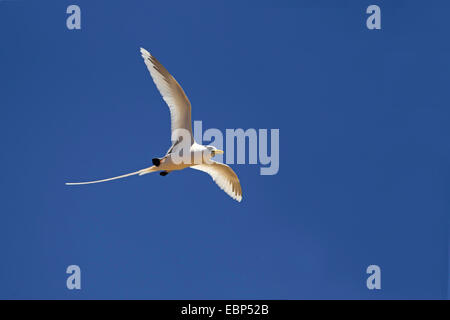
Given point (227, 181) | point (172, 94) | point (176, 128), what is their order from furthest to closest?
point (227, 181), point (176, 128), point (172, 94)

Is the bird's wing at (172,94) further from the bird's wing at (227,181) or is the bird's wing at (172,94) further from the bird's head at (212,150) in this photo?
the bird's wing at (227,181)

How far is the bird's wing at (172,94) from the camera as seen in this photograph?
21.1 feet

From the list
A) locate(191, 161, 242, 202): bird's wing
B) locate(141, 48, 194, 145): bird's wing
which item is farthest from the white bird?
locate(191, 161, 242, 202): bird's wing

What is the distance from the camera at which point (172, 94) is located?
6.52 metres

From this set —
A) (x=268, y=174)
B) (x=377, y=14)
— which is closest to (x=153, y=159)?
(x=268, y=174)

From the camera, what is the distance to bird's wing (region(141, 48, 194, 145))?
253 inches

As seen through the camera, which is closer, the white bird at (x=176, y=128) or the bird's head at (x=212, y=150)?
the white bird at (x=176, y=128)

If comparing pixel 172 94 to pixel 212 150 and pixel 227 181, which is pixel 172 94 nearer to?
pixel 212 150

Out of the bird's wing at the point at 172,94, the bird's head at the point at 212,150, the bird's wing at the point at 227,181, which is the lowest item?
the bird's wing at the point at 227,181

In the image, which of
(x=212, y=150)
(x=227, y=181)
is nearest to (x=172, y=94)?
(x=212, y=150)

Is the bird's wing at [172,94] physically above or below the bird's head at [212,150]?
above

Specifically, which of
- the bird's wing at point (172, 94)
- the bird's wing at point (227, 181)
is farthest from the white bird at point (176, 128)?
the bird's wing at point (227, 181)

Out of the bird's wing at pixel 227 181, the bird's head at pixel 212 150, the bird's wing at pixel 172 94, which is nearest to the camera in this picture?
the bird's wing at pixel 172 94
